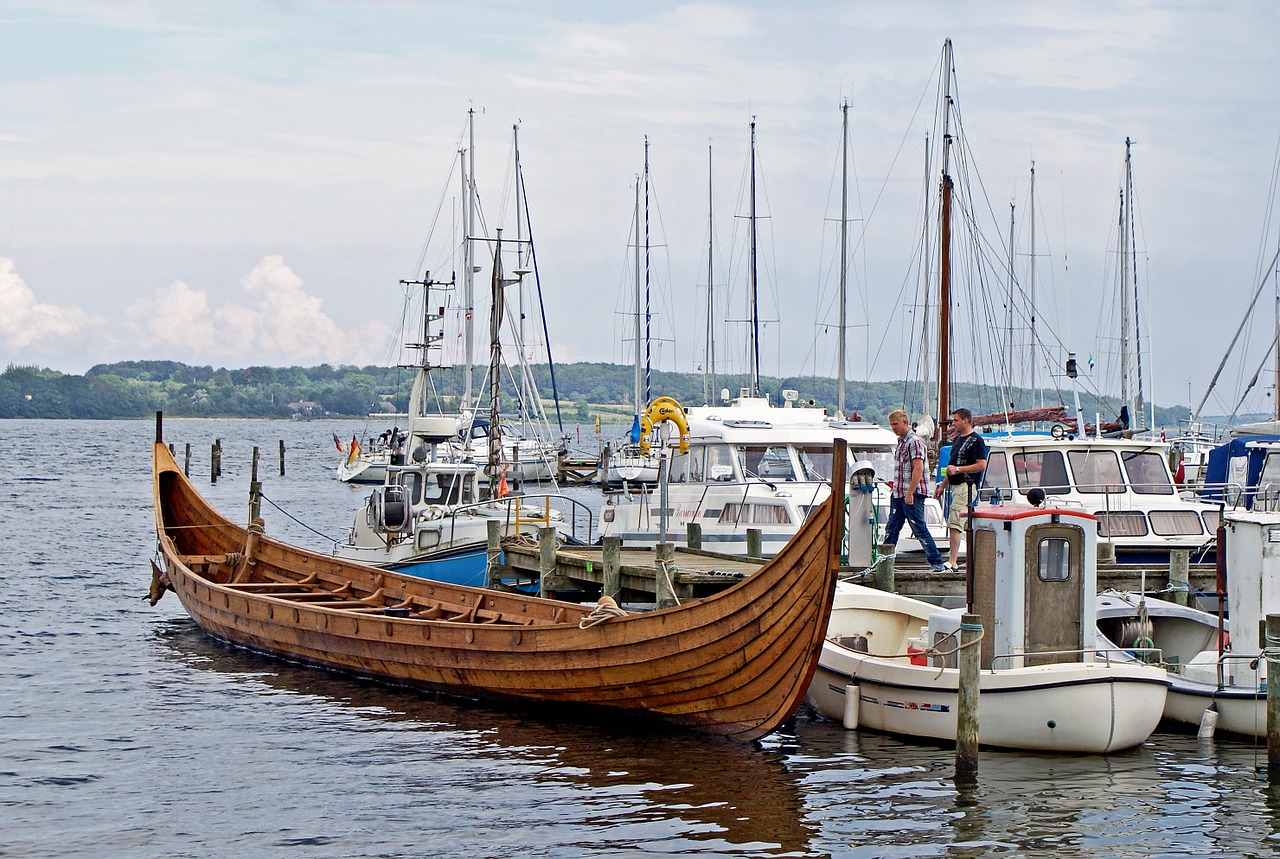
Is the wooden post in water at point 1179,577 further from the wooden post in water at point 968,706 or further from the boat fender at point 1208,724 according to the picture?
the wooden post in water at point 968,706

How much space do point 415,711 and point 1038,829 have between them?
7.85 meters

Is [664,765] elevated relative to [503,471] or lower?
lower

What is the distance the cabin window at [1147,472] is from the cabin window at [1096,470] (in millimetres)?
185

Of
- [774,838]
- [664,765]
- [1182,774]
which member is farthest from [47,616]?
[1182,774]

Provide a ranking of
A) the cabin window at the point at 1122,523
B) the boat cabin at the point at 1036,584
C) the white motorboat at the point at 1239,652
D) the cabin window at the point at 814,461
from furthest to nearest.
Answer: the cabin window at the point at 814,461 < the cabin window at the point at 1122,523 < the white motorboat at the point at 1239,652 < the boat cabin at the point at 1036,584

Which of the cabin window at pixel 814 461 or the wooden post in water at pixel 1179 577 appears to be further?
the cabin window at pixel 814 461

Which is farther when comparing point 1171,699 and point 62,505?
point 62,505

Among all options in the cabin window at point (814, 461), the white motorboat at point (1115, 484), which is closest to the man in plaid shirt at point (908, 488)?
the white motorboat at point (1115, 484)

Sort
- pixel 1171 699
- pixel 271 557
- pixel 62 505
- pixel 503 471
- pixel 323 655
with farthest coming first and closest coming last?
A: pixel 62 505, pixel 503 471, pixel 271 557, pixel 323 655, pixel 1171 699

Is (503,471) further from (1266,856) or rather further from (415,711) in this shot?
(1266,856)

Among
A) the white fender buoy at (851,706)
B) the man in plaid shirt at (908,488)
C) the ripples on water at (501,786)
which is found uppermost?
the man in plaid shirt at (908,488)

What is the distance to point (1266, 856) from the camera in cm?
1138

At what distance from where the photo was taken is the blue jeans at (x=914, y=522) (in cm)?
1811

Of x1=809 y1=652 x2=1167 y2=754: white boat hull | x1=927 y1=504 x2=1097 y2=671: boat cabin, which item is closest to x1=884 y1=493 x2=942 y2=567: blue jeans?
x1=809 y1=652 x2=1167 y2=754: white boat hull
